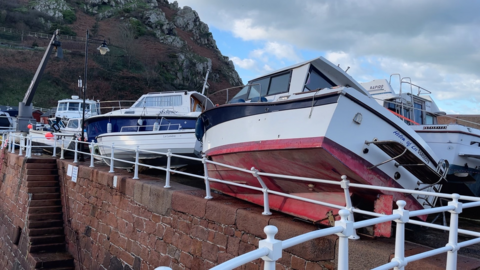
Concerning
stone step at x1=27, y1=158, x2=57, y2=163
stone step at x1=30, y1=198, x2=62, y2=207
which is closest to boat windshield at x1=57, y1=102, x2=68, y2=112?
stone step at x1=27, y1=158, x2=57, y2=163

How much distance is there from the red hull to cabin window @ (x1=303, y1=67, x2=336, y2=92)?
5.28 ft

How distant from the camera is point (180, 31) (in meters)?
61.6

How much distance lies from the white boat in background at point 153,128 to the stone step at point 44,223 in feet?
7.15

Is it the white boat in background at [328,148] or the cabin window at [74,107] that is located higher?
the cabin window at [74,107]

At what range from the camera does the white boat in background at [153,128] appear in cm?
1010

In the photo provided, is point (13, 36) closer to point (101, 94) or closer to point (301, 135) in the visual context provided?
point (101, 94)

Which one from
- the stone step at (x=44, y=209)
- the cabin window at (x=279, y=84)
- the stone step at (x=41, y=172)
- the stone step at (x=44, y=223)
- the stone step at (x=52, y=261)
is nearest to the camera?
the cabin window at (x=279, y=84)

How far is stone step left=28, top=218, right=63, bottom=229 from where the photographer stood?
30.4 ft

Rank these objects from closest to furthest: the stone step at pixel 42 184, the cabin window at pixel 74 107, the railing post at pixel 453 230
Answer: the railing post at pixel 453 230 < the stone step at pixel 42 184 < the cabin window at pixel 74 107

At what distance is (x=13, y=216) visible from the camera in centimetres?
1057

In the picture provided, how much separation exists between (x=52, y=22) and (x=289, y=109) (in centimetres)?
6104

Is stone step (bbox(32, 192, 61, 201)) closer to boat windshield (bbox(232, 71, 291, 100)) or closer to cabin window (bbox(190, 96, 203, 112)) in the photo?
cabin window (bbox(190, 96, 203, 112))

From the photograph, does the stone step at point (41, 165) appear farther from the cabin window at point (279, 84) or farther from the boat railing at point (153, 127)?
the cabin window at point (279, 84)

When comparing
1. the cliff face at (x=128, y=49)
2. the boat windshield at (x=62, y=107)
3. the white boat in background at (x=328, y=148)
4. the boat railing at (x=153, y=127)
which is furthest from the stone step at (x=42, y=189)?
the cliff face at (x=128, y=49)
